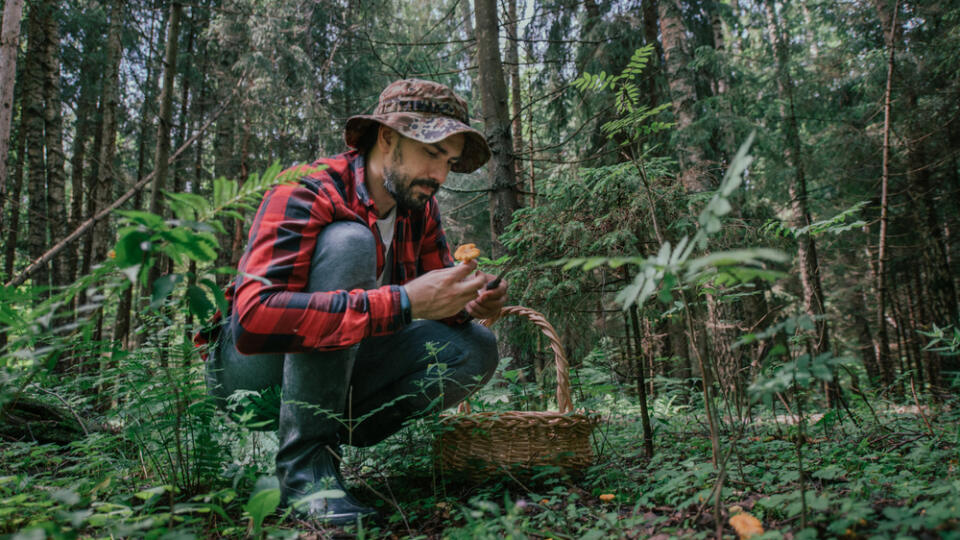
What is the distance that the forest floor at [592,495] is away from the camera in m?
1.09

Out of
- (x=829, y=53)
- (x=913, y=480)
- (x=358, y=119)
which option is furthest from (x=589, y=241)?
(x=829, y=53)

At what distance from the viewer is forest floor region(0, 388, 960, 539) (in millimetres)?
1093

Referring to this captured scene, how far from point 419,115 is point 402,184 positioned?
1.05 feet

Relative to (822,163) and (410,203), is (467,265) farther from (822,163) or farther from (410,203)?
(822,163)

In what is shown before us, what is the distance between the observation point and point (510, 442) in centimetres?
203

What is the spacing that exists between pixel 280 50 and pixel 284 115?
1.22m

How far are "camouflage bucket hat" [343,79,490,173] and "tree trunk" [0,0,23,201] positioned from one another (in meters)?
4.55

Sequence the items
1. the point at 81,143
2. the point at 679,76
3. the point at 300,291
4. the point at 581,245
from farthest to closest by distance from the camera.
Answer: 1. the point at 81,143
2. the point at 679,76
3. the point at 581,245
4. the point at 300,291

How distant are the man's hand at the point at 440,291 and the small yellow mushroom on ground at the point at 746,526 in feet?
3.68

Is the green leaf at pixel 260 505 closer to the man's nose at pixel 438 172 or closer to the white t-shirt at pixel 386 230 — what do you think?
the white t-shirt at pixel 386 230

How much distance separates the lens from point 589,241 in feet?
9.36

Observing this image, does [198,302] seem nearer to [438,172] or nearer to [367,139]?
[438,172]

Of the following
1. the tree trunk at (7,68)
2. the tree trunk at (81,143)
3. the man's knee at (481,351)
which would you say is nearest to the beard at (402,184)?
the man's knee at (481,351)

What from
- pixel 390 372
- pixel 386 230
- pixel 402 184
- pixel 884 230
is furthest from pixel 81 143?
pixel 884 230
